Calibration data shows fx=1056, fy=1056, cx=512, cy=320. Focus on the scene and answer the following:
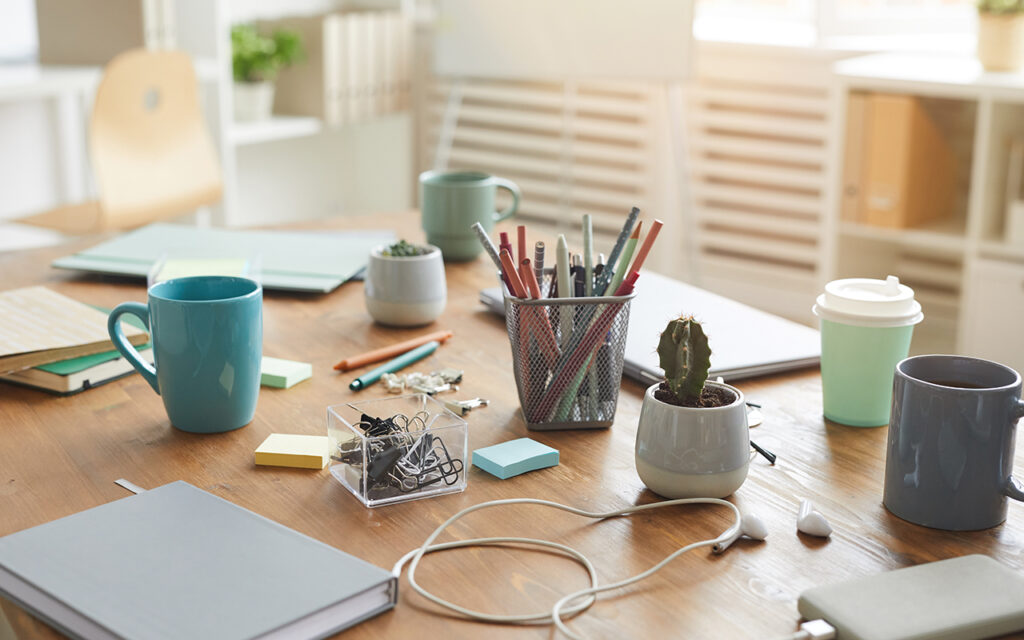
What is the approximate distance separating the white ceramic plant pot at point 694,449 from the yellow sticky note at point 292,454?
0.89 feet

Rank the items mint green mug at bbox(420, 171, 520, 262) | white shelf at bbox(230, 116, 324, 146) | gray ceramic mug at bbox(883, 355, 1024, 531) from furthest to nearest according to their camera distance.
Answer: white shelf at bbox(230, 116, 324, 146) < mint green mug at bbox(420, 171, 520, 262) < gray ceramic mug at bbox(883, 355, 1024, 531)

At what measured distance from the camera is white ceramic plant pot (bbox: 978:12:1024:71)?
2.54m

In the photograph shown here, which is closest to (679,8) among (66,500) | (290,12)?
(290,12)

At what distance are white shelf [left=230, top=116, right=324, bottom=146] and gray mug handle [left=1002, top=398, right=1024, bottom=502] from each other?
2701 millimetres

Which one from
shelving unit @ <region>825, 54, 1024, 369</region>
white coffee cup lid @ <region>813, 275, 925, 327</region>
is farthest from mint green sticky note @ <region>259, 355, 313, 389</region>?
shelving unit @ <region>825, 54, 1024, 369</region>

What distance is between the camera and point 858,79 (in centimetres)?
264

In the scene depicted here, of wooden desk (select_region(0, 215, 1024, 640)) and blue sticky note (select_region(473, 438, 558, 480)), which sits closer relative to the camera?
wooden desk (select_region(0, 215, 1024, 640))

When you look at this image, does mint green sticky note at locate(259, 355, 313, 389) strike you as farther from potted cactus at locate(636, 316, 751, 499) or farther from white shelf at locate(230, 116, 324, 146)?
white shelf at locate(230, 116, 324, 146)

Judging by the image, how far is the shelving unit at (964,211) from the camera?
247 cm

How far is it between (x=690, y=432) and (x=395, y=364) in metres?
0.40

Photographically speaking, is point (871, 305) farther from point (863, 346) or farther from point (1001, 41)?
point (1001, 41)

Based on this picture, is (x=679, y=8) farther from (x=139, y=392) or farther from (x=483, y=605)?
(x=483, y=605)

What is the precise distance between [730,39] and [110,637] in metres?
2.94

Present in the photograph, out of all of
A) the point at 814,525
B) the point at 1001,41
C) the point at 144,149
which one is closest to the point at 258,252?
the point at 814,525
